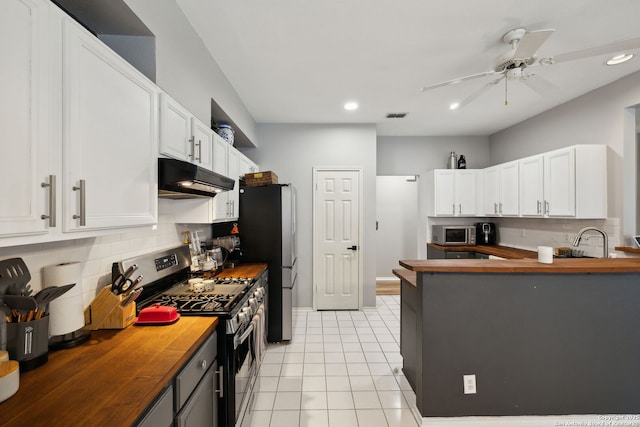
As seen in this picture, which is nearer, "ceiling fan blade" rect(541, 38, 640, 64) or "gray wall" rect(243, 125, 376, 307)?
"ceiling fan blade" rect(541, 38, 640, 64)

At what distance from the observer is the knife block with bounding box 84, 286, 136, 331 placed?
141 centimetres

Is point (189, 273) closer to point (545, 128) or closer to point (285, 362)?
point (285, 362)

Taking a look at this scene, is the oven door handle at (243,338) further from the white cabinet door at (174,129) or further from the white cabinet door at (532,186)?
the white cabinet door at (532,186)

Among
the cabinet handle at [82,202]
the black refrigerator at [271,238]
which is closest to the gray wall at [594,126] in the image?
the black refrigerator at [271,238]

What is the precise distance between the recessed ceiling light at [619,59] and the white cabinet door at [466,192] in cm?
215

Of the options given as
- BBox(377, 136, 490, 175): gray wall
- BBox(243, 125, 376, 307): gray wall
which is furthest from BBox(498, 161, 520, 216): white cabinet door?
BBox(243, 125, 376, 307): gray wall

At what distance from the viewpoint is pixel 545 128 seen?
3.72 m

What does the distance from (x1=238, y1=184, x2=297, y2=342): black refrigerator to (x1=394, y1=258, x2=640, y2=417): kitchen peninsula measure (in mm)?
1630

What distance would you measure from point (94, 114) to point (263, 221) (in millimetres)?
2149

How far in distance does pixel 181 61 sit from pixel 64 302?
152 cm

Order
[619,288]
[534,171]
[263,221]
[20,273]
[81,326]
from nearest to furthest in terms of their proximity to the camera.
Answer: [20,273] < [81,326] < [619,288] < [263,221] < [534,171]

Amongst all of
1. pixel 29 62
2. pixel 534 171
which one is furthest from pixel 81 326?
pixel 534 171

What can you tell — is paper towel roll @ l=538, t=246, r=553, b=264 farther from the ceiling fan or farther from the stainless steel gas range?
the stainless steel gas range

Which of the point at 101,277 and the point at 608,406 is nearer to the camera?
the point at 101,277
